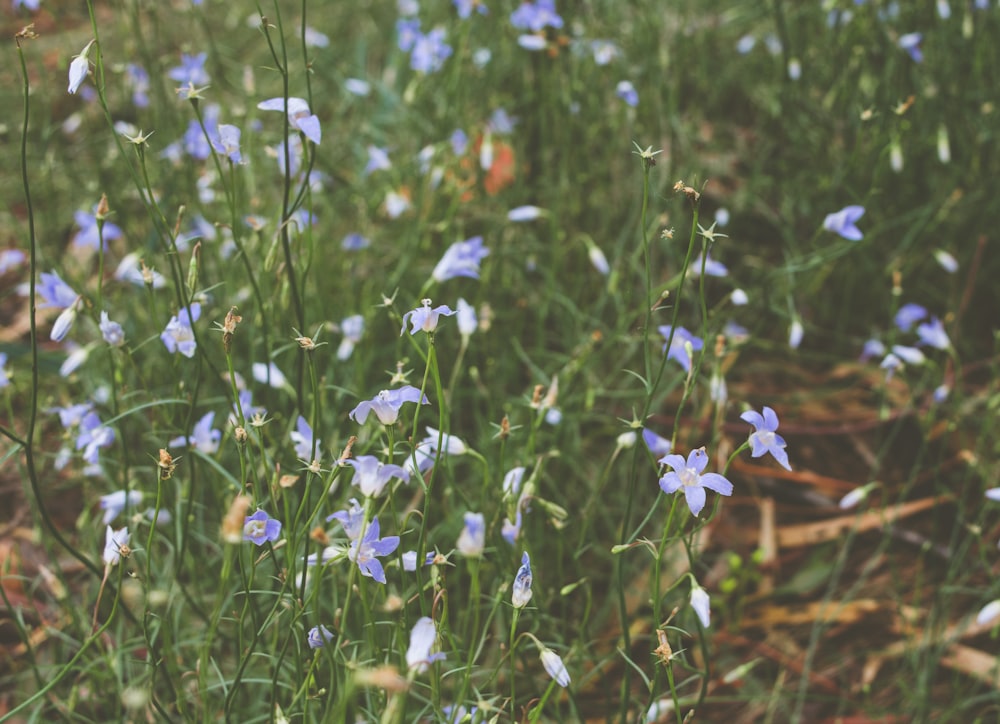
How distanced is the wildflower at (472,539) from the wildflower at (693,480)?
224 millimetres

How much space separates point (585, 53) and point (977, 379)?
4.22ft

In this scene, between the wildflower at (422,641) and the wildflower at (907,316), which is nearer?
the wildflower at (422,641)

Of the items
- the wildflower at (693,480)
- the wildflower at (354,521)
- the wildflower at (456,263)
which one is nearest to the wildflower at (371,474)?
the wildflower at (354,521)

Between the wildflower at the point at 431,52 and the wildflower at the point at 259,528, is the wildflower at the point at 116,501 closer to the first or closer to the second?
the wildflower at the point at 259,528

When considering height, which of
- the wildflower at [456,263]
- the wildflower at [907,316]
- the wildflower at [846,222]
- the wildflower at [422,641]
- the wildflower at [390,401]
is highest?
the wildflower at [390,401]

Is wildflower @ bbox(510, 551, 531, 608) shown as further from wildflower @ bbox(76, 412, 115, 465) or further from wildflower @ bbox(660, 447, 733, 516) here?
wildflower @ bbox(76, 412, 115, 465)

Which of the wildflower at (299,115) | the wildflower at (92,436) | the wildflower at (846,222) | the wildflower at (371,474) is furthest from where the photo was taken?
the wildflower at (846,222)

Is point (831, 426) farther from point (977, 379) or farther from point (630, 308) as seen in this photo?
point (630, 308)

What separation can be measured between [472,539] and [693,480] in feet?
0.91

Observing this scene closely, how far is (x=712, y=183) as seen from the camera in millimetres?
2660

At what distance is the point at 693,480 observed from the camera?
3.64 feet

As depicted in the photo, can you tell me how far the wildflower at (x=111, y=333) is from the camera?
142 cm

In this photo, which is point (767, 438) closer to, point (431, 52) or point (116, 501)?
point (116, 501)

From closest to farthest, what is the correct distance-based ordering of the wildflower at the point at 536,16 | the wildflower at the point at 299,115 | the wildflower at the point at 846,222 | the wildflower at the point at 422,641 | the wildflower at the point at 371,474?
the wildflower at the point at 422,641 → the wildflower at the point at 371,474 → the wildflower at the point at 299,115 → the wildflower at the point at 846,222 → the wildflower at the point at 536,16
